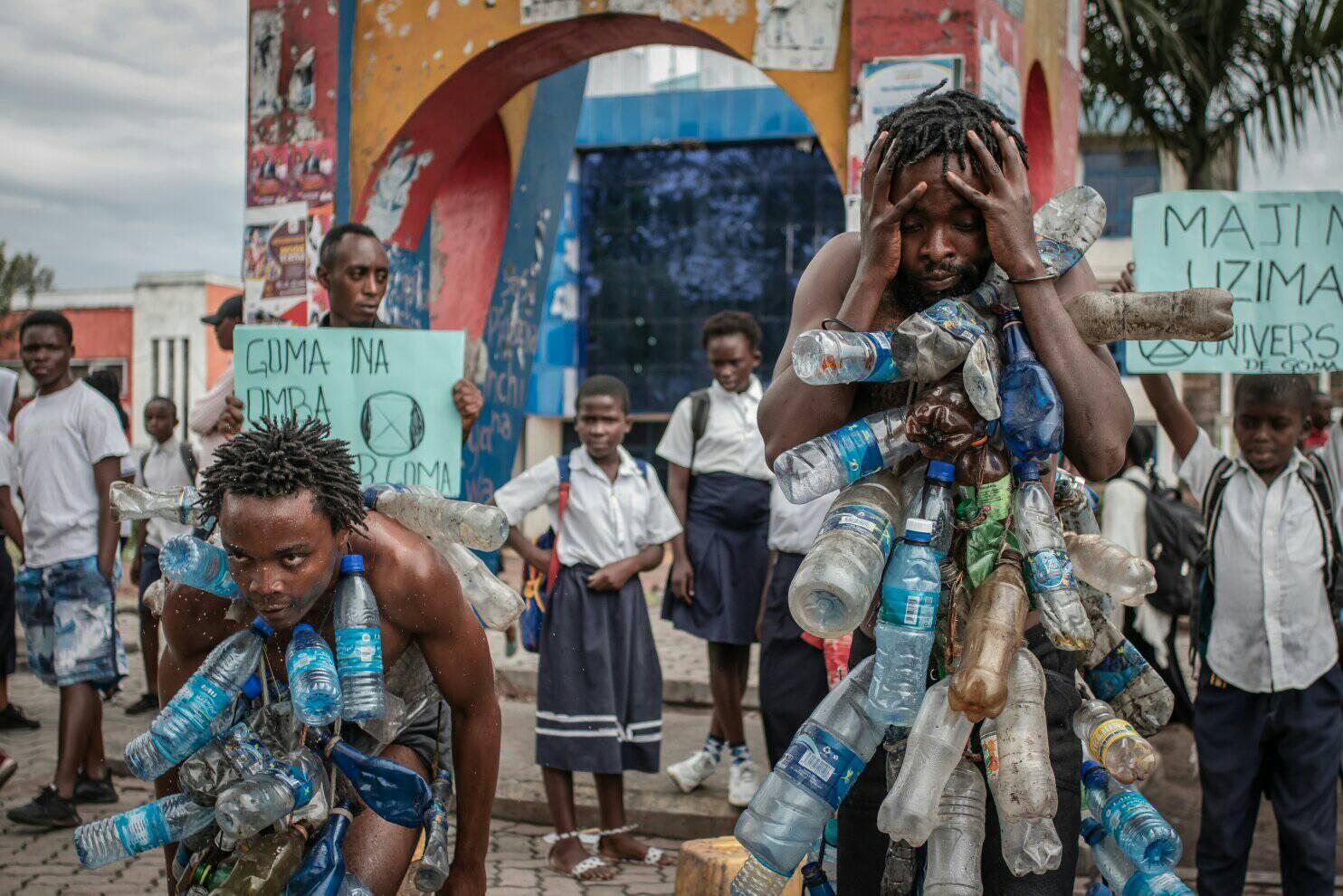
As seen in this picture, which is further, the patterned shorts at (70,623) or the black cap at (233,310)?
the black cap at (233,310)

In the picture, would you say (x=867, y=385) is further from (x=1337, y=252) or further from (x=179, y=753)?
(x=1337, y=252)

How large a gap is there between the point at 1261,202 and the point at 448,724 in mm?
3275

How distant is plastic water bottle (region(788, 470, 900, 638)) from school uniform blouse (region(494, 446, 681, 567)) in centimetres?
336

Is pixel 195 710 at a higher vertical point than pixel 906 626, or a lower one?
lower

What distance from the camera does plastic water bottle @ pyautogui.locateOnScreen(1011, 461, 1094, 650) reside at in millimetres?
2080

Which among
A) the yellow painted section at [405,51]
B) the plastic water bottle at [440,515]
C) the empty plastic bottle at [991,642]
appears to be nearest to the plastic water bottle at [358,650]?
the plastic water bottle at [440,515]

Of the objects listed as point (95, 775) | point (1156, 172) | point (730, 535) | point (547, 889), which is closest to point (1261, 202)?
point (730, 535)

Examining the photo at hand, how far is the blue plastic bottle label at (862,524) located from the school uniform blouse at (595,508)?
3.37 metres

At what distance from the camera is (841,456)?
7.15 ft

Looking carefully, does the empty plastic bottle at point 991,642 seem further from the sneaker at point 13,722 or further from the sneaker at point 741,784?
the sneaker at point 13,722

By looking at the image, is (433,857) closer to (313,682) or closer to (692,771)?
(313,682)

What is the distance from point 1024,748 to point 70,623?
479 cm

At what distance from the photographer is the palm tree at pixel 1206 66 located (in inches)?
369

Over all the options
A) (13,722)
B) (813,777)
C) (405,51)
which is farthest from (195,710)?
(13,722)
